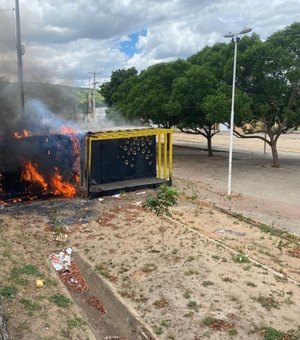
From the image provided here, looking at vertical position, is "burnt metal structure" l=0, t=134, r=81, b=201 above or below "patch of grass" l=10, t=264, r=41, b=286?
above

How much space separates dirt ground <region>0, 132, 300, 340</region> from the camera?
6.94 m

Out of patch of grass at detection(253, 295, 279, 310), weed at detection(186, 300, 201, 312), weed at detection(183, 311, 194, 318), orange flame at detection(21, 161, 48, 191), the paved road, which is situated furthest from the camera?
orange flame at detection(21, 161, 48, 191)

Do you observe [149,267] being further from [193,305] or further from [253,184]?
[253,184]

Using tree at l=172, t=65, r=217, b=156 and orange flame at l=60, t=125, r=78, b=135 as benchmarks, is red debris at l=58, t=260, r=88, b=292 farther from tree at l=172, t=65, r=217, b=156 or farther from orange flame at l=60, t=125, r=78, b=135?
tree at l=172, t=65, r=217, b=156

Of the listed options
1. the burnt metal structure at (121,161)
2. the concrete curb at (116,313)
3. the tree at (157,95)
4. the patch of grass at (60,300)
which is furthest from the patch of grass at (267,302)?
the tree at (157,95)

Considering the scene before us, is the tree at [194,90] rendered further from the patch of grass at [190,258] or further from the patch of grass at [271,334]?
the patch of grass at [271,334]

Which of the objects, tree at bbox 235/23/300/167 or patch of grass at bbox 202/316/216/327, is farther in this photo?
tree at bbox 235/23/300/167

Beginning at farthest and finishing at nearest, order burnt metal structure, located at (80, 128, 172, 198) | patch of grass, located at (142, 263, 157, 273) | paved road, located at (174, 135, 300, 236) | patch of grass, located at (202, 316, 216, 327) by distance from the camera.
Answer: burnt metal structure, located at (80, 128, 172, 198) < paved road, located at (174, 135, 300, 236) < patch of grass, located at (142, 263, 157, 273) < patch of grass, located at (202, 316, 216, 327)

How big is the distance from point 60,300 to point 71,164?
844cm

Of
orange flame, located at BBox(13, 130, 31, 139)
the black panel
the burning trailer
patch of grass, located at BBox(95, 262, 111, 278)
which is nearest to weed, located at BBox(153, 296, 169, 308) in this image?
patch of grass, located at BBox(95, 262, 111, 278)

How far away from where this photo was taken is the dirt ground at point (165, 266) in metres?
6.94

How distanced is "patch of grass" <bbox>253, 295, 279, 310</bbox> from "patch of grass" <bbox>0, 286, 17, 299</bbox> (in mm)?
4569

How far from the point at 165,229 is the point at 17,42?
344 inches

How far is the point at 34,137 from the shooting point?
49.7 feet
